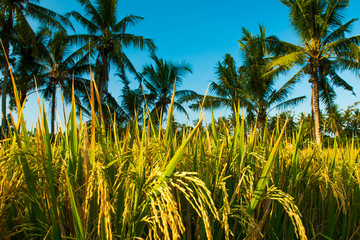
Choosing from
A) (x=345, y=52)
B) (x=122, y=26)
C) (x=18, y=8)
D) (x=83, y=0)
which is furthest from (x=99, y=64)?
(x=345, y=52)

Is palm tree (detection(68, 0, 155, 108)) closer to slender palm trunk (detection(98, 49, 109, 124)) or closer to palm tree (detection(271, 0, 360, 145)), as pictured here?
slender palm trunk (detection(98, 49, 109, 124))

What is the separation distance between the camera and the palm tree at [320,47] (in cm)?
1216

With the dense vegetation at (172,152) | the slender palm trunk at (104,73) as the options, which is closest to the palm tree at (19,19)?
the dense vegetation at (172,152)

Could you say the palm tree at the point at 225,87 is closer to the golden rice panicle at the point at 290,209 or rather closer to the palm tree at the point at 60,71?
the palm tree at the point at 60,71

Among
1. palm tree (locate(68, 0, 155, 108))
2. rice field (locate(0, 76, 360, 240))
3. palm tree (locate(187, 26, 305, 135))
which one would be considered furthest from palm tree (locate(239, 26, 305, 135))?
rice field (locate(0, 76, 360, 240))

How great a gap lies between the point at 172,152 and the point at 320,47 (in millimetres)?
15619

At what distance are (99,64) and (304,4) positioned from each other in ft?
43.1

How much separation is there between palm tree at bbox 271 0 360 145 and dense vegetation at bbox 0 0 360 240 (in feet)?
0.22

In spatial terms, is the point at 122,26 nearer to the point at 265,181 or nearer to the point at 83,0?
the point at 83,0

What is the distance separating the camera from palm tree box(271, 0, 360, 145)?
12164 millimetres

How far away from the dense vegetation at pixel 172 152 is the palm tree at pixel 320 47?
67 mm

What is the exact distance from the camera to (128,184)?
743 mm

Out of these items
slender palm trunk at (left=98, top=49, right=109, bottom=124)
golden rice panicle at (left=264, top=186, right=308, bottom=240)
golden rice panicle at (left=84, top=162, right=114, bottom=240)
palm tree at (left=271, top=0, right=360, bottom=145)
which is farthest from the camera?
slender palm trunk at (left=98, top=49, right=109, bottom=124)

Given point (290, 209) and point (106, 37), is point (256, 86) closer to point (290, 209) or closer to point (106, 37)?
point (106, 37)
